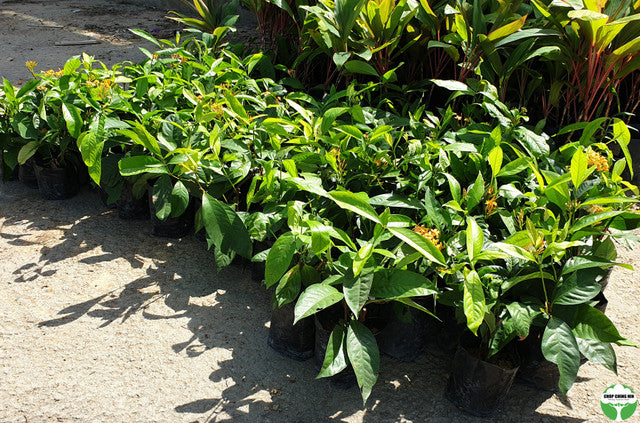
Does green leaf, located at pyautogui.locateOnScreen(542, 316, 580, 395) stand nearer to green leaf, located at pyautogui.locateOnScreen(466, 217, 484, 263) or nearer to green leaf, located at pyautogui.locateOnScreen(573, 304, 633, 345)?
green leaf, located at pyautogui.locateOnScreen(573, 304, 633, 345)

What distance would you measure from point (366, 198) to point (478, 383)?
2.24 ft

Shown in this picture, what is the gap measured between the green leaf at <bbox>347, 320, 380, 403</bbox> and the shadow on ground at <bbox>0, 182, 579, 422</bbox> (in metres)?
0.25

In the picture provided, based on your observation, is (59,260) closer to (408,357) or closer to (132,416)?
(132,416)

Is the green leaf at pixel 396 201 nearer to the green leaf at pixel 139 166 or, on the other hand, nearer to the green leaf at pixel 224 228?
the green leaf at pixel 224 228

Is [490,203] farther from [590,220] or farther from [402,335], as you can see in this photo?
[402,335]

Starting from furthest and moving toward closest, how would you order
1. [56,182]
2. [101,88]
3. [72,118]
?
[56,182], [101,88], [72,118]

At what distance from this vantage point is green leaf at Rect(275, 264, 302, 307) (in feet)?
6.20

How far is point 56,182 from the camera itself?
2.92 m

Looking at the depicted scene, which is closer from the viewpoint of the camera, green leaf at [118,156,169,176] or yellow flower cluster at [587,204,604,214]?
yellow flower cluster at [587,204,604,214]

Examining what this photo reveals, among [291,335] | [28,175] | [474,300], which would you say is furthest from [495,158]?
[28,175]

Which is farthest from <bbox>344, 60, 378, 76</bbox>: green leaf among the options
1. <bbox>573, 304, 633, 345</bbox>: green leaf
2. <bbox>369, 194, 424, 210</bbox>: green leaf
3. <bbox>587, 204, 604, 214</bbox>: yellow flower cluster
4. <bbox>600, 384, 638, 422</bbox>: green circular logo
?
<bbox>600, 384, 638, 422</bbox>: green circular logo

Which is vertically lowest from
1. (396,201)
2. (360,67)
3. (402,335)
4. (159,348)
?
(159,348)

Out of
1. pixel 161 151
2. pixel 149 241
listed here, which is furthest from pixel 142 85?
pixel 149 241

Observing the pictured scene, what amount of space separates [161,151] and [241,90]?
634mm
